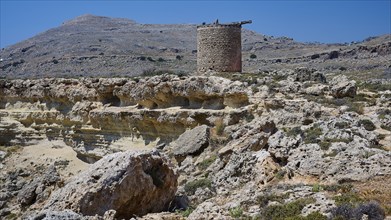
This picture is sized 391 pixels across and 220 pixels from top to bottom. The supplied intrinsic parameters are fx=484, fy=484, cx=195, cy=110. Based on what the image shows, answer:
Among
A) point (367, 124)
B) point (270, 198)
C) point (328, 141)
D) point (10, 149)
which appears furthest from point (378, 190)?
point (10, 149)

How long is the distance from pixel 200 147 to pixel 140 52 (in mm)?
61828

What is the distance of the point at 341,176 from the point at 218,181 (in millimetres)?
3477

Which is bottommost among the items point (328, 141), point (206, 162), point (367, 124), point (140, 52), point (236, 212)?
point (206, 162)

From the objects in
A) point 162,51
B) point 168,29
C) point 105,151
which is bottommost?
point 105,151

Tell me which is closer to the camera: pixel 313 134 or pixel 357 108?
pixel 313 134

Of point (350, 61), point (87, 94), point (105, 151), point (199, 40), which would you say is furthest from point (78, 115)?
point (350, 61)

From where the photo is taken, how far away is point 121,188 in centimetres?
854

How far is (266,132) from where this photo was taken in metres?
13.8

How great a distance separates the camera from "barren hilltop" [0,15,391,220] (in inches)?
328

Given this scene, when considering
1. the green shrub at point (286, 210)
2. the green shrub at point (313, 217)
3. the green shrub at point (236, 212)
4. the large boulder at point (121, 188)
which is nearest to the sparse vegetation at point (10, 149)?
the large boulder at point (121, 188)

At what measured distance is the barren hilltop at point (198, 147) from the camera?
27.4 ft

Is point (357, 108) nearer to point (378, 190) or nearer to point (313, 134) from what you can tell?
point (313, 134)

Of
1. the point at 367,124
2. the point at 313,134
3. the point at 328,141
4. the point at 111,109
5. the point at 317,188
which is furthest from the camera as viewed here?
the point at 111,109

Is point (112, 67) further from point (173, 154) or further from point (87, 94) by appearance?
point (173, 154)
